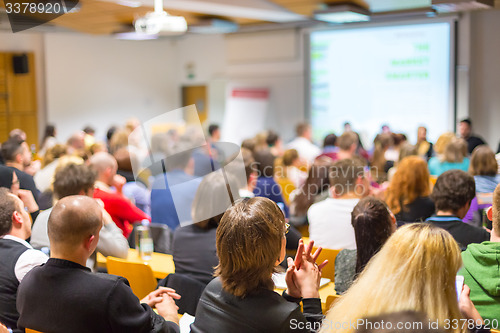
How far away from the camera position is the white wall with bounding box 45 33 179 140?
12672 millimetres

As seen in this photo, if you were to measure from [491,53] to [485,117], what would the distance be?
115cm

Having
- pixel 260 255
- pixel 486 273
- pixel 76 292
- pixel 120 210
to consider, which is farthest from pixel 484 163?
pixel 76 292

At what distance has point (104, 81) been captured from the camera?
1359 centimetres

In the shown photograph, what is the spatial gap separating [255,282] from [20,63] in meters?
11.6

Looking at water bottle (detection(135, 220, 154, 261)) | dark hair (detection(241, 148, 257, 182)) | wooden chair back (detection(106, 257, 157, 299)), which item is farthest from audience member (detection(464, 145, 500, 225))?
wooden chair back (detection(106, 257, 157, 299))

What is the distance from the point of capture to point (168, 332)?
230 centimetres

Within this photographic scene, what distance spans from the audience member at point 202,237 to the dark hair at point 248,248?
1.09 m

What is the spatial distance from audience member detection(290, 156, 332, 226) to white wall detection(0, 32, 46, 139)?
9.42 meters

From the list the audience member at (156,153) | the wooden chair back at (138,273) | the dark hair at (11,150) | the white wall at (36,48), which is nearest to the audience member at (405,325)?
the wooden chair back at (138,273)

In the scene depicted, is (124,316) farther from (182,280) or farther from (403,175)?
(403,175)

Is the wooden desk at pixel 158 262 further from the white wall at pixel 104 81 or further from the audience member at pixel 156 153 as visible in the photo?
the white wall at pixel 104 81

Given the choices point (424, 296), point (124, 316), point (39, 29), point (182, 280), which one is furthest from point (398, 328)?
point (39, 29)

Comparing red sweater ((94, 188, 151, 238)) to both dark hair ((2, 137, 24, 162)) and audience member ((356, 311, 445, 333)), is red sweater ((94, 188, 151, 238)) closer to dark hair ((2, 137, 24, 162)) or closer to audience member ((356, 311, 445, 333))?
dark hair ((2, 137, 24, 162))

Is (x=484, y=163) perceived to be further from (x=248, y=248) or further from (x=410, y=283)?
(x=410, y=283)
